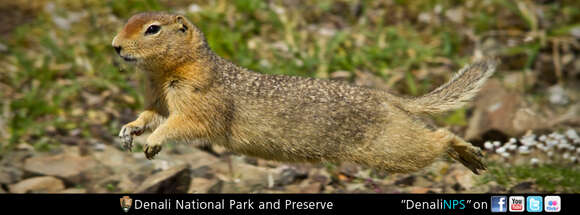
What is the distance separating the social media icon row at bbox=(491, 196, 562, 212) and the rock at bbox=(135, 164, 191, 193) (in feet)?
8.28

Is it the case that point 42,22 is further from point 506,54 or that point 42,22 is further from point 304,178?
point 506,54

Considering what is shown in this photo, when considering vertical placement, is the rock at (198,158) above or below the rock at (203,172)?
above

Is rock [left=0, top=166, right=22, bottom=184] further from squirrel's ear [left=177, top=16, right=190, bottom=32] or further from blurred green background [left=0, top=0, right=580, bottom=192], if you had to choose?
squirrel's ear [left=177, top=16, right=190, bottom=32]

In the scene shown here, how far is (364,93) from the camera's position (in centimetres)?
464

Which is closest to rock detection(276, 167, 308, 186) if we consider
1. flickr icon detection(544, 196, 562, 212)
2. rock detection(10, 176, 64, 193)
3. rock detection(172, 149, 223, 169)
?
rock detection(172, 149, 223, 169)

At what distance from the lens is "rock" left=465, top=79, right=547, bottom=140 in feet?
19.6

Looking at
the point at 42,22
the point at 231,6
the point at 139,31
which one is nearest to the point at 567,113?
the point at 231,6

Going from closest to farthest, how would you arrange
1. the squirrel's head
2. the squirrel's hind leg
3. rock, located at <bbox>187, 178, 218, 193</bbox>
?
the squirrel's head
the squirrel's hind leg
rock, located at <bbox>187, 178, 218, 193</bbox>

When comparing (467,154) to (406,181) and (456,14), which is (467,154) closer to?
(406,181)

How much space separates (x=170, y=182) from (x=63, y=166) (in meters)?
1.37

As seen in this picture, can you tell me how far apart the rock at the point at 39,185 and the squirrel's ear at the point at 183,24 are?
2247 millimetres

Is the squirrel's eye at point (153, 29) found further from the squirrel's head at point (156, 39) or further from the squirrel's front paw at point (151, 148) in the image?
the squirrel's front paw at point (151, 148)

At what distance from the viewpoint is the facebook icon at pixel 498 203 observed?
4117mm

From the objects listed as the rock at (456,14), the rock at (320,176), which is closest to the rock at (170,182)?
the rock at (320,176)
